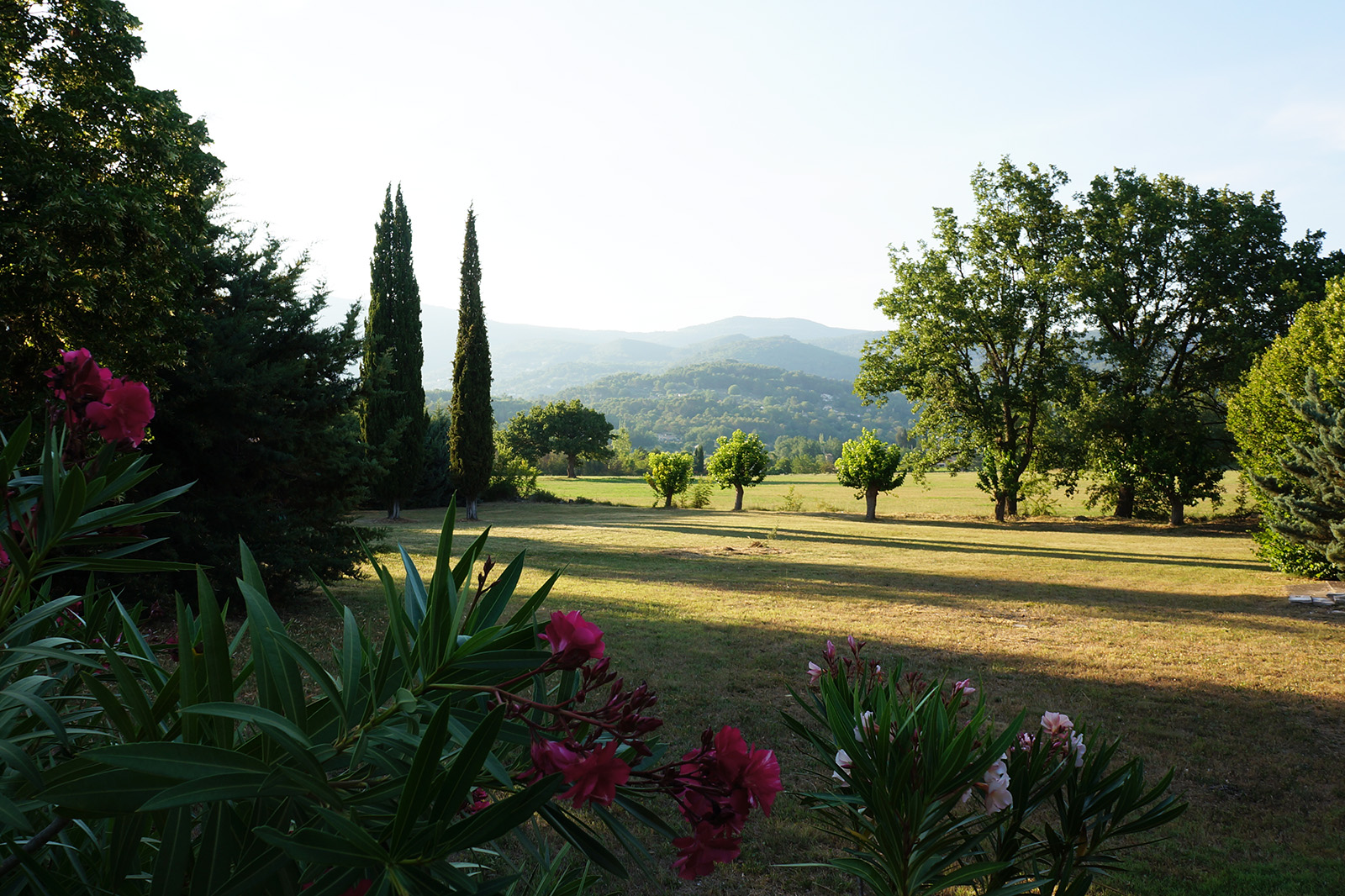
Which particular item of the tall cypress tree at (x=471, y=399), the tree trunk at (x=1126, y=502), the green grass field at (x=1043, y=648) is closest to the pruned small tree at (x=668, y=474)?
the tall cypress tree at (x=471, y=399)

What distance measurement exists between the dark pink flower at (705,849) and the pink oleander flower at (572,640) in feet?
0.78

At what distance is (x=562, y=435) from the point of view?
144ft

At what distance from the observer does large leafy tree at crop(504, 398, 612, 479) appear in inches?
1726

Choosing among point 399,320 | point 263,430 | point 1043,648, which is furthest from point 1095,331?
point 263,430

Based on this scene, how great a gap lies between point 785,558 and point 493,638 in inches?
533

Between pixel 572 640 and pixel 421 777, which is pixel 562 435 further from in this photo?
pixel 421 777

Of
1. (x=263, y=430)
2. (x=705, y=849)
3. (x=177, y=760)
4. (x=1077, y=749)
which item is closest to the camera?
(x=177, y=760)

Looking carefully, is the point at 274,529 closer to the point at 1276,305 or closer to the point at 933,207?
the point at 933,207

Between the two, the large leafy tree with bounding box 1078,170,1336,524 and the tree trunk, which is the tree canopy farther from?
the tree trunk

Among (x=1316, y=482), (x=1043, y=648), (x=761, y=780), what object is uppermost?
(x=1316, y=482)

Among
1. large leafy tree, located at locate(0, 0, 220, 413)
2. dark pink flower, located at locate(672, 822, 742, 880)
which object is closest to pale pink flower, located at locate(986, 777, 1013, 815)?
dark pink flower, located at locate(672, 822, 742, 880)

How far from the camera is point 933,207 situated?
22812 millimetres

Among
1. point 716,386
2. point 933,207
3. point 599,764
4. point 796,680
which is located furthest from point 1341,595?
point 716,386

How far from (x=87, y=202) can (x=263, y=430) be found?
231 centimetres
